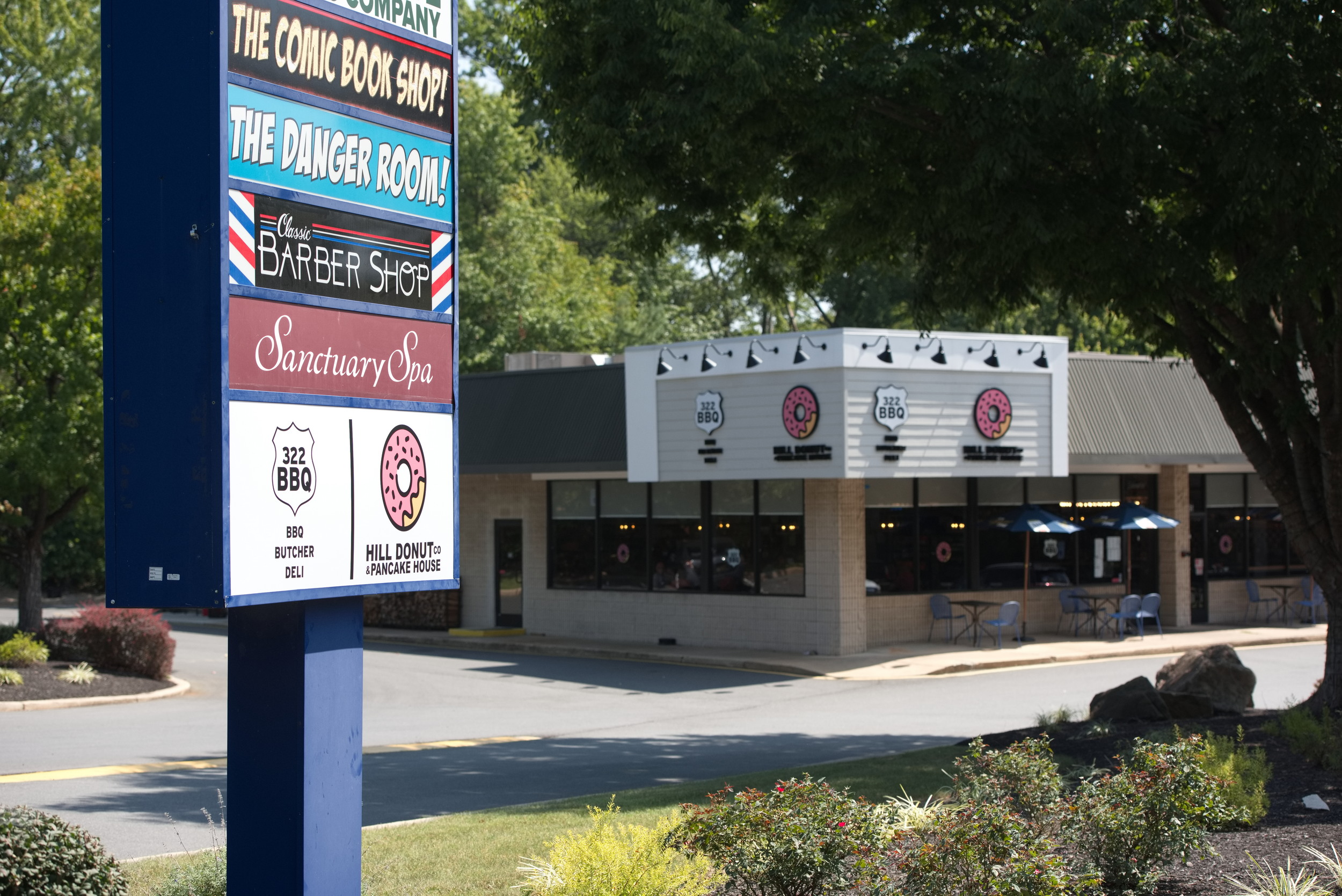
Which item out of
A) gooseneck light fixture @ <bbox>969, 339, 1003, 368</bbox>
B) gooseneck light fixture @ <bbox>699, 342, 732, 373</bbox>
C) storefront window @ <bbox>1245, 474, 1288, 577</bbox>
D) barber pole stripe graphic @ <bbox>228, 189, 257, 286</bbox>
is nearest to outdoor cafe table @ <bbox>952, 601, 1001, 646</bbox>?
gooseneck light fixture @ <bbox>969, 339, 1003, 368</bbox>

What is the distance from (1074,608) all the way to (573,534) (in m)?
10.2

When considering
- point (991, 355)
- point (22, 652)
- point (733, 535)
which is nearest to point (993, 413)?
point (991, 355)

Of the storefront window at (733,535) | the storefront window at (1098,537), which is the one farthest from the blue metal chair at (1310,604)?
the storefront window at (733,535)

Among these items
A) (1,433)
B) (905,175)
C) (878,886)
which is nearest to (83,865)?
(878,886)

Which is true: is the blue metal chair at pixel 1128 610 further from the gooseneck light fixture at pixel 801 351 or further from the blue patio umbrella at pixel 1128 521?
the gooseneck light fixture at pixel 801 351

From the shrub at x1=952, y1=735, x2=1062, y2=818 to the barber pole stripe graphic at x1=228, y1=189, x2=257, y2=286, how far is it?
14.6 ft

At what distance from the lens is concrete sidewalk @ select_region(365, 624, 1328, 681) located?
2219cm

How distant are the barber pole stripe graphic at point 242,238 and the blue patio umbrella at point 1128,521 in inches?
903

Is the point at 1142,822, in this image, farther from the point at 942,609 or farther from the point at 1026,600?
the point at 1026,600

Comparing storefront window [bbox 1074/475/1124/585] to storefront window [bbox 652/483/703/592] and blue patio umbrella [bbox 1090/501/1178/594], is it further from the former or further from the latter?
storefront window [bbox 652/483/703/592]

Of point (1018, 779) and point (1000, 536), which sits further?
point (1000, 536)

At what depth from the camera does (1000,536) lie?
26.4 meters

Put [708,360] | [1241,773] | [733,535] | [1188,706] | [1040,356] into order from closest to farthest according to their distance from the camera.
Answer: [1241,773], [1188,706], [708,360], [1040,356], [733,535]

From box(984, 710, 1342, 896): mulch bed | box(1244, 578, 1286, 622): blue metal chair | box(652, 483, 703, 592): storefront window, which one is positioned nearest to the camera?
box(984, 710, 1342, 896): mulch bed
